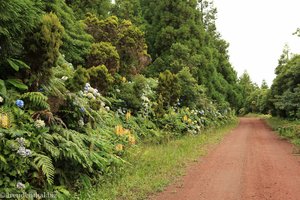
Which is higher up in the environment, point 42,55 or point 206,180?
point 42,55

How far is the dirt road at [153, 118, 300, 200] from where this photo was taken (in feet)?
22.0

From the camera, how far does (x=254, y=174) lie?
8625mm

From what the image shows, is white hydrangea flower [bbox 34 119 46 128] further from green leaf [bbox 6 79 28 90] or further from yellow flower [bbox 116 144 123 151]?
yellow flower [bbox 116 144 123 151]

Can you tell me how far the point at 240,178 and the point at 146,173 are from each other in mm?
2180

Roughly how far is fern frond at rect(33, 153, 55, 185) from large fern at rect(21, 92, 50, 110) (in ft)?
3.31

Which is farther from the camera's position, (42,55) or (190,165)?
(190,165)

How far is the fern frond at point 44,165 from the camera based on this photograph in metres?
4.92

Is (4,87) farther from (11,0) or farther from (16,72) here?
(11,0)

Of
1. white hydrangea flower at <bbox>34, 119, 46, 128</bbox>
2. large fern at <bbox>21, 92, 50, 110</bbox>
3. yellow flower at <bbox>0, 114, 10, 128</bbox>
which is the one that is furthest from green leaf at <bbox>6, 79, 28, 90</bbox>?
yellow flower at <bbox>0, 114, 10, 128</bbox>

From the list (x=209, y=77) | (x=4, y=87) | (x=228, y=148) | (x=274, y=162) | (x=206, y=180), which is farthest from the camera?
(x=209, y=77)

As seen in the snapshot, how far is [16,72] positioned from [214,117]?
1839cm

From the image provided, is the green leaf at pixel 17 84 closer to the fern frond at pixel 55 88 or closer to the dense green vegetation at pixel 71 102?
the dense green vegetation at pixel 71 102

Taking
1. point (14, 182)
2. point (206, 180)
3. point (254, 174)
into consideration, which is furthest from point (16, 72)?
point (254, 174)

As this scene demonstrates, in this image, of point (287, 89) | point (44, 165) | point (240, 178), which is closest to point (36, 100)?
point (44, 165)
